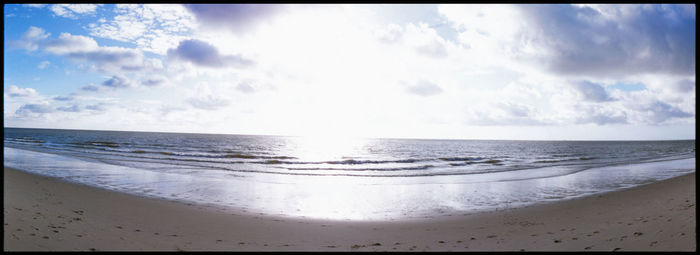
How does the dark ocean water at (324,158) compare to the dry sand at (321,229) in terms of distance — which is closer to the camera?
the dry sand at (321,229)

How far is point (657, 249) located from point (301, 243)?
22.2 ft

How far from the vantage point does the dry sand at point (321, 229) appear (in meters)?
6.60

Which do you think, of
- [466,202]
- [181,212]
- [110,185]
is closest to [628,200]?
[466,202]

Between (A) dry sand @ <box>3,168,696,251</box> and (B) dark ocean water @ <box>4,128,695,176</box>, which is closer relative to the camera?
(A) dry sand @ <box>3,168,696,251</box>

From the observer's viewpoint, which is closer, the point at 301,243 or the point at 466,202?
the point at 301,243

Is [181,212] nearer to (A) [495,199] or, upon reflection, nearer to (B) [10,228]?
(B) [10,228]

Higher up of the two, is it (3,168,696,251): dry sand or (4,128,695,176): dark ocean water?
(3,168,696,251): dry sand

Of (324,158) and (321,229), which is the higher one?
(321,229)

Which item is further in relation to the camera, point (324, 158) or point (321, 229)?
point (324, 158)

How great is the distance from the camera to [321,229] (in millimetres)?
9133

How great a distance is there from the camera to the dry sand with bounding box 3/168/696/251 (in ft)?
21.7

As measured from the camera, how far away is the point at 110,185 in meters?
16.2

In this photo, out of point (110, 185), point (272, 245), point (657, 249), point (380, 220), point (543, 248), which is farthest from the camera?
point (110, 185)

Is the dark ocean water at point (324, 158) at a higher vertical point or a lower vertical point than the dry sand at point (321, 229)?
lower
